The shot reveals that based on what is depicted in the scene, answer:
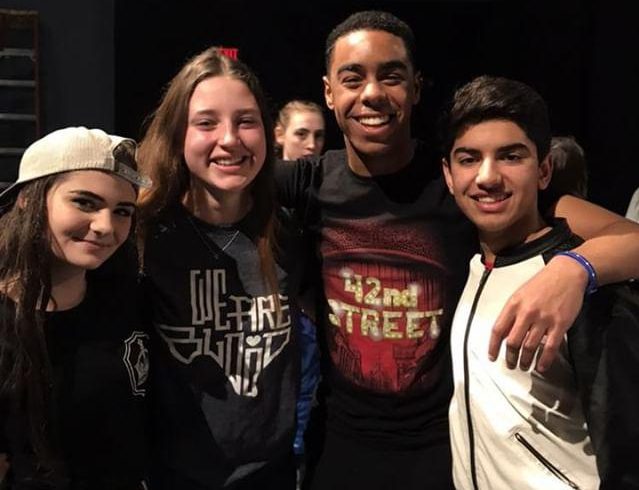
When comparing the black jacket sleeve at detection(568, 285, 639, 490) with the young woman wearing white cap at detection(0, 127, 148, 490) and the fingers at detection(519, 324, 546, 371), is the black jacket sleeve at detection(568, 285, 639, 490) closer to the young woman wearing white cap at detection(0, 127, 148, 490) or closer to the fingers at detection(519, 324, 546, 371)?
the fingers at detection(519, 324, 546, 371)

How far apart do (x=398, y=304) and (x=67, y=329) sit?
0.66 metres

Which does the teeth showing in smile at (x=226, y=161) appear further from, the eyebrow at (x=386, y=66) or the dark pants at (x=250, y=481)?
the dark pants at (x=250, y=481)

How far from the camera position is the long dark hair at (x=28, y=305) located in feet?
4.36

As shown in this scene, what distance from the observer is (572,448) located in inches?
50.5

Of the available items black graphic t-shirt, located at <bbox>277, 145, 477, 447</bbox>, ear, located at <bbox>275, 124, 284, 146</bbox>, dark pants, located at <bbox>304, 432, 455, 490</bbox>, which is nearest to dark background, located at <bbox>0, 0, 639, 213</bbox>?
ear, located at <bbox>275, 124, 284, 146</bbox>

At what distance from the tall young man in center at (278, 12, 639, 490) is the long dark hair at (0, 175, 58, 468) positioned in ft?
1.98

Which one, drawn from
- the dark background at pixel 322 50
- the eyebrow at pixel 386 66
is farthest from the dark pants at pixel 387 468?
the dark background at pixel 322 50

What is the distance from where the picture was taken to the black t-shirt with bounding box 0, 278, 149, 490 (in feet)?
4.47

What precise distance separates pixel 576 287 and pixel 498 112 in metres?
0.38

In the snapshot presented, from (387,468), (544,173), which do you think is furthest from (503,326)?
(387,468)

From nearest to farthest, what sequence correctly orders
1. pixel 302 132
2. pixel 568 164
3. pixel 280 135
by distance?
1. pixel 568 164
2. pixel 302 132
3. pixel 280 135

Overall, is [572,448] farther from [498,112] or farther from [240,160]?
[240,160]

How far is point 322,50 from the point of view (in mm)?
4555

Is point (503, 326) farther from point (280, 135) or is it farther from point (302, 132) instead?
point (280, 135)
